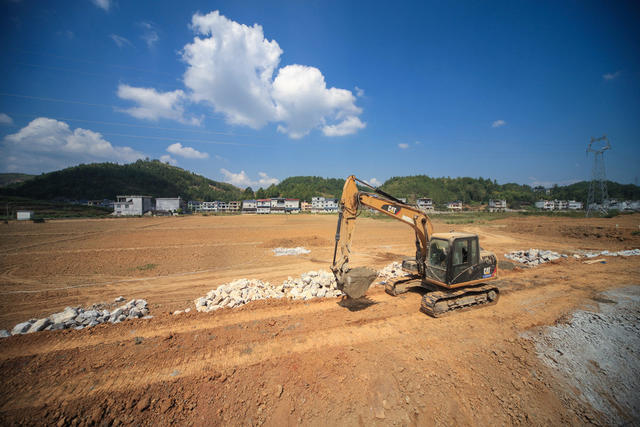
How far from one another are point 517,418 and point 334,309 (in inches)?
181

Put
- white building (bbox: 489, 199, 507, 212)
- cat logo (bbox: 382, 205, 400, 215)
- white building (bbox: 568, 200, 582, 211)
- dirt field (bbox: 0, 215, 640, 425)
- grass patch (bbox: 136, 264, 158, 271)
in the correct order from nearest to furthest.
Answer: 1. dirt field (bbox: 0, 215, 640, 425)
2. cat logo (bbox: 382, 205, 400, 215)
3. grass patch (bbox: 136, 264, 158, 271)
4. white building (bbox: 568, 200, 582, 211)
5. white building (bbox: 489, 199, 507, 212)

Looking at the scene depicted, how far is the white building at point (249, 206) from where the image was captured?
94500 mm

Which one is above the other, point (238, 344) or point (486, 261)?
point (486, 261)

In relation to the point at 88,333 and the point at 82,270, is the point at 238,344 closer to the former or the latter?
the point at 88,333

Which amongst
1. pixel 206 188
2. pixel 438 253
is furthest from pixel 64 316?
pixel 206 188

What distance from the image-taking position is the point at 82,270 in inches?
509

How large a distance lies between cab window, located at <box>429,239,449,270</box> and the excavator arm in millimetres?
418

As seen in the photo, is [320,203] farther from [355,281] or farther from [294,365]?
[294,365]

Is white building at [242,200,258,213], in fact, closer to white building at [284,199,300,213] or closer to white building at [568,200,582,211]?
white building at [284,199,300,213]

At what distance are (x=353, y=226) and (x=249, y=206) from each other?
93.2 metres

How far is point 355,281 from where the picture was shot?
21.5 ft

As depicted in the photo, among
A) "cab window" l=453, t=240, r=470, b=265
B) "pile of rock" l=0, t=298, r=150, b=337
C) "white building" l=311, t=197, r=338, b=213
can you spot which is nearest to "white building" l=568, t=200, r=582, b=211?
"white building" l=311, t=197, r=338, b=213

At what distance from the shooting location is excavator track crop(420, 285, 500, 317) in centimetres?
715

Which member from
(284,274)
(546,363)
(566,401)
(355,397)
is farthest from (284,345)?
(284,274)
